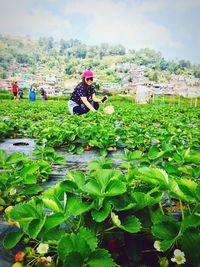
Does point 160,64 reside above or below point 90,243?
above

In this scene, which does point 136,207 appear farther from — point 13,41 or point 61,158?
point 13,41

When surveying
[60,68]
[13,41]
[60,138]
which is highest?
[13,41]

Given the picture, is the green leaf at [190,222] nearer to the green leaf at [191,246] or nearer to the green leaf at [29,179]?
the green leaf at [191,246]

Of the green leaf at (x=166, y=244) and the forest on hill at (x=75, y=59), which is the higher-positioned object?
the forest on hill at (x=75, y=59)

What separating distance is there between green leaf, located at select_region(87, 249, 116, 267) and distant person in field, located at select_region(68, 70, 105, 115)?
542 cm

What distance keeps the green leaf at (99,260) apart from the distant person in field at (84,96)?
17.8ft

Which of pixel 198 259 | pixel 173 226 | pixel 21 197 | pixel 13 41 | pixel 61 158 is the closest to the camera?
pixel 198 259

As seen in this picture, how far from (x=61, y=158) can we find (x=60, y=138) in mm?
1166

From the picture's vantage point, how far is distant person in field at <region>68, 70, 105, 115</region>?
6.27m

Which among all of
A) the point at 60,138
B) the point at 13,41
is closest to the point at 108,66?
the point at 13,41

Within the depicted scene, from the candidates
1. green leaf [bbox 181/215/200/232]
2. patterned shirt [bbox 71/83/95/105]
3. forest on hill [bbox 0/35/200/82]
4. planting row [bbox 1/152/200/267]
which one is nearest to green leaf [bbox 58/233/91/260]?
planting row [bbox 1/152/200/267]

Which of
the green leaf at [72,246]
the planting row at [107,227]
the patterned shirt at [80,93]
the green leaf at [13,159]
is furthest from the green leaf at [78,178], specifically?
the patterned shirt at [80,93]

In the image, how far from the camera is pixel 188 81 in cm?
7625

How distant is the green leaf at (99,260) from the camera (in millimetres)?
798
